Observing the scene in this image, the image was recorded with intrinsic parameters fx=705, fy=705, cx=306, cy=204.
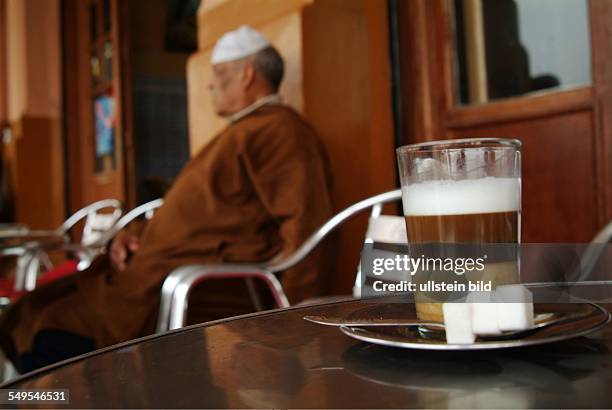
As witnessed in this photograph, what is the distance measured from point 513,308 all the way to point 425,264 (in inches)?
3.6

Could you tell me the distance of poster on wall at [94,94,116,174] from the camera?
5750mm

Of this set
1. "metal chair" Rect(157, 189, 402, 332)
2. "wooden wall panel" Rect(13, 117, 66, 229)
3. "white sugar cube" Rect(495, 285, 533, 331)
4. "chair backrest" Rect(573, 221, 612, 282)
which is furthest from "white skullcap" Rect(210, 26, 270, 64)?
"wooden wall panel" Rect(13, 117, 66, 229)

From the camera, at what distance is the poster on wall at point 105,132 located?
5.75m

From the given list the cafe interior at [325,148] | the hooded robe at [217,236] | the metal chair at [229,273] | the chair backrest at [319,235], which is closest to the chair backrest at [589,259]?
the cafe interior at [325,148]

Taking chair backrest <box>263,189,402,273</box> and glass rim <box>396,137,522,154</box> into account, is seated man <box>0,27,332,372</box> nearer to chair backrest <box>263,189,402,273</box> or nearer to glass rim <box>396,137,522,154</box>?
chair backrest <box>263,189,402,273</box>

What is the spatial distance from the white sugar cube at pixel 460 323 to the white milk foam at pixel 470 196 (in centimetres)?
10

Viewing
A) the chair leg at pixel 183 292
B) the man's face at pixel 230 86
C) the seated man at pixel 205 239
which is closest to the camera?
the chair leg at pixel 183 292

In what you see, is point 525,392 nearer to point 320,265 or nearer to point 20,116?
point 320,265

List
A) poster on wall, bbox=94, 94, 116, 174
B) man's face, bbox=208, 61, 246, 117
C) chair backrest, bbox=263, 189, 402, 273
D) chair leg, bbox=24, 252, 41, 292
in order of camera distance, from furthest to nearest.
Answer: poster on wall, bbox=94, 94, 116, 174 < chair leg, bbox=24, 252, 41, 292 < man's face, bbox=208, 61, 246, 117 < chair backrest, bbox=263, 189, 402, 273

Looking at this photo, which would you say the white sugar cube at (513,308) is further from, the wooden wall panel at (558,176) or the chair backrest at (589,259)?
the wooden wall panel at (558,176)

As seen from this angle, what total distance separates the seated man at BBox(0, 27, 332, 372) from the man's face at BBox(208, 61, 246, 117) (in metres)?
0.16

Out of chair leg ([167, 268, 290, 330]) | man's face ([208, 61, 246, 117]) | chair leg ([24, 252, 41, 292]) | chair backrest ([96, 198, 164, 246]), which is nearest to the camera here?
chair leg ([167, 268, 290, 330])

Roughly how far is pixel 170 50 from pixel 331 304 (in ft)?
19.3

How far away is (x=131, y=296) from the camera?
6.45 ft
